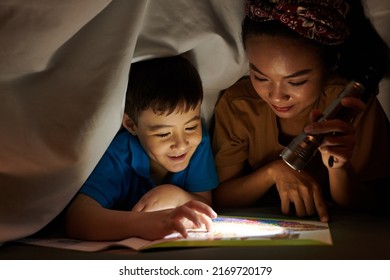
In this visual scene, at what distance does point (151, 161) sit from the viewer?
1075 mm

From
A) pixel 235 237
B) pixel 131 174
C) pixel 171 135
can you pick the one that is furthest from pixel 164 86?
pixel 235 237

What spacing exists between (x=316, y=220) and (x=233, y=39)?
0.36 meters

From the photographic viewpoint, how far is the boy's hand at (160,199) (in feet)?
3.14

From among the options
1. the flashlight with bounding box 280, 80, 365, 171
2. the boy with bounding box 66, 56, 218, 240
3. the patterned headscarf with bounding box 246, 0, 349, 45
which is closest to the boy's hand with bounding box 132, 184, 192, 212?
the boy with bounding box 66, 56, 218, 240

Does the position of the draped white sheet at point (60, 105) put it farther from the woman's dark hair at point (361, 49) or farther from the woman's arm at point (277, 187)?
the woman's arm at point (277, 187)

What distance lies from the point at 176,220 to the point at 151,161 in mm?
273

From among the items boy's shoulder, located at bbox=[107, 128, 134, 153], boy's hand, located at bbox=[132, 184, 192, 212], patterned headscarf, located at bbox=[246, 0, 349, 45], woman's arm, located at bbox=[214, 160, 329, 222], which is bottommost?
woman's arm, located at bbox=[214, 160, 329, 222]

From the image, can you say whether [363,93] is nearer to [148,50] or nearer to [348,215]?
[348,215]

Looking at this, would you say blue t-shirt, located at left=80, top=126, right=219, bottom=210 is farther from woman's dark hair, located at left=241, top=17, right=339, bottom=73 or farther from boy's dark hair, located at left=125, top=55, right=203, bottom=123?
woman's dark hair, located at left=241, top=17, right=339, bottom=73

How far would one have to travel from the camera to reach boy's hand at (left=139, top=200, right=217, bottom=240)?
818mm

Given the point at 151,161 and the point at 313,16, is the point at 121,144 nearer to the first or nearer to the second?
the point at 151,161

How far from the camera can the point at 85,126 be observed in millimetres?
850

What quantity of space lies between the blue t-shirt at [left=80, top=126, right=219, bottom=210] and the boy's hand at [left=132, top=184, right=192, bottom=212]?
0.07m

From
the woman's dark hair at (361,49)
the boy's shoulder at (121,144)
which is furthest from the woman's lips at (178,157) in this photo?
the woman's dark hair at (361,49)
